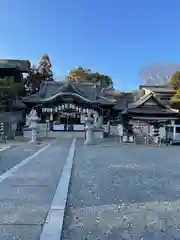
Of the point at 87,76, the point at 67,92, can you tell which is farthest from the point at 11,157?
the point at 87,76

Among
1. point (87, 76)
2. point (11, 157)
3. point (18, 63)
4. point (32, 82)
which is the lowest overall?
point (11, 157)

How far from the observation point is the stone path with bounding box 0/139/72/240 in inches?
119

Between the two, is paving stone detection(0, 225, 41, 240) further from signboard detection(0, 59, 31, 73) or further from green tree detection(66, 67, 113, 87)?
green tree detection(66, 67, 113, 87)

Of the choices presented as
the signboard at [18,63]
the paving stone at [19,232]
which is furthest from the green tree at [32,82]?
the paving stone at [19,232]

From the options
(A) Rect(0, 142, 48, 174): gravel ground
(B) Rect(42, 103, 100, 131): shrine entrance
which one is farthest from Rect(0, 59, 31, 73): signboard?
(A) Rect(0, 142, 48, 174): gravel ground

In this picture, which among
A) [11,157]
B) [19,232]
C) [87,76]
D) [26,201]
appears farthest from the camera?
[87,76]

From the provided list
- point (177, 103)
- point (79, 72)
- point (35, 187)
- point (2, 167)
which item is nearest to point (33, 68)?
point (79, 72)

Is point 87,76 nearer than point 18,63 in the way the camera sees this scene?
No

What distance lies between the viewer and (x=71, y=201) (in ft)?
14.0

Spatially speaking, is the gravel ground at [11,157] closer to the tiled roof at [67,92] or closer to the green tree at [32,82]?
the tiled roof at [67,92]

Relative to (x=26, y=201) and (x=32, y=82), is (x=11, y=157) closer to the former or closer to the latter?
(x=26, y=201)

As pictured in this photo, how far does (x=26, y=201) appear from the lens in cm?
416

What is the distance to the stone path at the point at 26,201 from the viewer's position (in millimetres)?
3021

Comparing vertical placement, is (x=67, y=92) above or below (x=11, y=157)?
above
